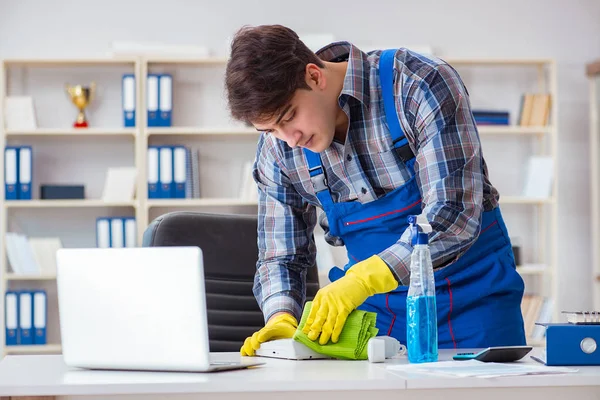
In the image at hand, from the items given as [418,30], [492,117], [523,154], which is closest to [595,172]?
[523,154]

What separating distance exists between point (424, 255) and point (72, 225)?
370 centimetres

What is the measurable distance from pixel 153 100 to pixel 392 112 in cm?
300

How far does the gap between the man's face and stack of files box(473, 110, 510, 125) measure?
10.1ft

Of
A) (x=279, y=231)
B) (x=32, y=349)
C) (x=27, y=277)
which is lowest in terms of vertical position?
(x=32, y=349)

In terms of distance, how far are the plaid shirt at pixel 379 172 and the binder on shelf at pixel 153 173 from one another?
2649 mm

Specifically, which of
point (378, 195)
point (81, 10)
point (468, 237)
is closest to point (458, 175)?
point (468, 237)

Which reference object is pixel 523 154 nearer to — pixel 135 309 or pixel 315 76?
pixel 315 76

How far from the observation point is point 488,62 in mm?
4766

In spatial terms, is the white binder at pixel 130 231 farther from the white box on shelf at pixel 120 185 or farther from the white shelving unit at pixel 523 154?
the white shelving unit at pixel 523 154

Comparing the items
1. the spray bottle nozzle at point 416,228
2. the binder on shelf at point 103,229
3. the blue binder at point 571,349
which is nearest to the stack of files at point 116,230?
the binder on shelf at point 103,229

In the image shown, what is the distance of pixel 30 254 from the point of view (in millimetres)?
4590

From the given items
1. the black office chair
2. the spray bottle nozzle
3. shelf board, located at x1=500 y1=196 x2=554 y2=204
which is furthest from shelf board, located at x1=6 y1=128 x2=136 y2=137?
the spray bottle nozzle

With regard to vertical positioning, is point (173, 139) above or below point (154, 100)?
below

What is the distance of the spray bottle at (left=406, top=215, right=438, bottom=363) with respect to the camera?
54.8 inches
